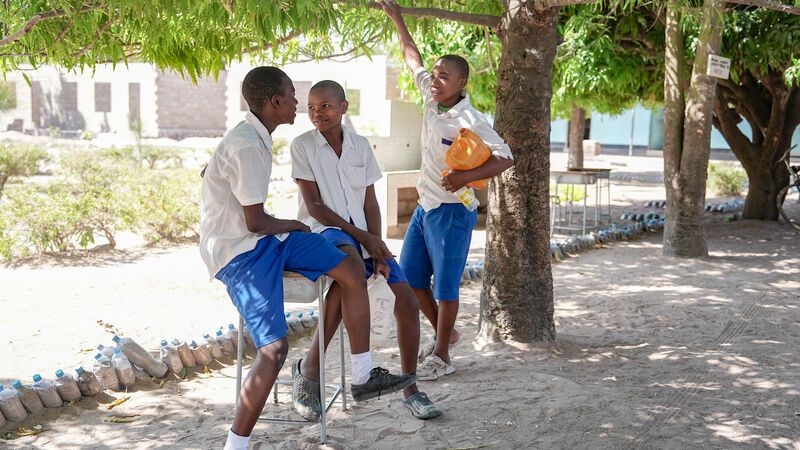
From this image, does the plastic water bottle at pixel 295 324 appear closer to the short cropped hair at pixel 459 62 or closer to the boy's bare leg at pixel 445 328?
the boy's bare leg at pixel 445 328

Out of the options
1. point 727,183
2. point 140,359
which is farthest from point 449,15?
point 727,183

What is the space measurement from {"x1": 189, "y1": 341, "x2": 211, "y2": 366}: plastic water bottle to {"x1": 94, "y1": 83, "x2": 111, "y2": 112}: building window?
113 feet

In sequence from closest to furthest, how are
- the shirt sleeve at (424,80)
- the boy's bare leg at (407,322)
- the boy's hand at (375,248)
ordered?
the boy's hand at (375,248) → the boy's bare leg at (407,322) → the shirt sleeve at (424,80)

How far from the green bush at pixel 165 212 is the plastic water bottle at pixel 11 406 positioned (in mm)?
5803

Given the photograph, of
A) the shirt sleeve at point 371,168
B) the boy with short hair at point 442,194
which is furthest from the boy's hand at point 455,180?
the shirt sleeve at point 371,168

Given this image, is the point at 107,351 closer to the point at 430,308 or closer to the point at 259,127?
the point at 430,308

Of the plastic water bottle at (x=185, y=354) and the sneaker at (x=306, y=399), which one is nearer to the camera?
the sneaker at (x=306, y=399)

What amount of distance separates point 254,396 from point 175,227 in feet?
23.8

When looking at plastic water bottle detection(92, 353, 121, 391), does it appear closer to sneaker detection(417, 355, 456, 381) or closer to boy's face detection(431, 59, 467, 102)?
sneaker detection(417, 355, 456, 381)

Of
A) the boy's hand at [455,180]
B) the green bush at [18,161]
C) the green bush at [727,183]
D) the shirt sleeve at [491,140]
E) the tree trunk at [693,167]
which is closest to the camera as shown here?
the boy's hand at [455,180]

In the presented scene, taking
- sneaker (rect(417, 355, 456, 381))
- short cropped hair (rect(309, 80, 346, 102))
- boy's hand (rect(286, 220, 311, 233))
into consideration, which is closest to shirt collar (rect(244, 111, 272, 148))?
boy's hand (rect(286, 220, 311, 233))

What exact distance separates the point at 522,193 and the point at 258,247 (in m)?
2.16

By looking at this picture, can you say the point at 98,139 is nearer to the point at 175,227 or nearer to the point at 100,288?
the point at 175,227

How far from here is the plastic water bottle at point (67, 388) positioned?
390cm
